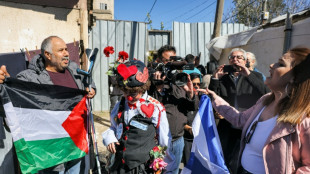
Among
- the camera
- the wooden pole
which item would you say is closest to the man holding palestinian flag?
the camera

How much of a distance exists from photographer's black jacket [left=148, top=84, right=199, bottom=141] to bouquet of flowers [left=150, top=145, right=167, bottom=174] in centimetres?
42

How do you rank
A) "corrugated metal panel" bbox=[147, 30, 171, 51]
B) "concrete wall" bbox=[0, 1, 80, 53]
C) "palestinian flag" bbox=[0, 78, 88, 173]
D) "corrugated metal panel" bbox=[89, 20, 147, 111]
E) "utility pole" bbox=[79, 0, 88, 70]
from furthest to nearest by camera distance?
"corrugated metal panel" bbox=[147, 30, 171, 51] < "corrugated metal panel" bbox=[89, 20, 147, 111] < "utility pole" bbox=[79, 0, 88, 70] < "concrete wall" bbox=[0, 1, 80, 53] < "palestinian flag" bbox=[0, 78, 88, 173]

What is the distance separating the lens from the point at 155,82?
7.97ft

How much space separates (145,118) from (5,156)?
169cm

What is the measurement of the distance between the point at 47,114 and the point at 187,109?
1555mm

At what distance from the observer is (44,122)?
2301mm


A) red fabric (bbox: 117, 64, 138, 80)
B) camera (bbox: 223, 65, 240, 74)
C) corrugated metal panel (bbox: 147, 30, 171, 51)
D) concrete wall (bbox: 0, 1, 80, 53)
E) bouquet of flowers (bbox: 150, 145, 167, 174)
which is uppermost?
corrugated metal panel (bbox: 147, 30, 171, 51)

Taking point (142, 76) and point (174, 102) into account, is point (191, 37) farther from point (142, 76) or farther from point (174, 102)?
point (142, 76)

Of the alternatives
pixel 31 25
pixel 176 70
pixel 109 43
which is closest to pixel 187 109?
pixel 176 70

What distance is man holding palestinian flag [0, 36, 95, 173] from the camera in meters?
2.15

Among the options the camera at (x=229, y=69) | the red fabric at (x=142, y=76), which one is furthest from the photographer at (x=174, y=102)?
the camera at (x=229, y=69)

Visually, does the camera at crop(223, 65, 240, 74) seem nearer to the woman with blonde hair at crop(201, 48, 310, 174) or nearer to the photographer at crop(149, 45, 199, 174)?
the photographer at crop(149, 45, 199, 174)

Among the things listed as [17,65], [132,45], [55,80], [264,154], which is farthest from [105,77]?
[264,154]

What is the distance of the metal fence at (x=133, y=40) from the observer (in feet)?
25.0
